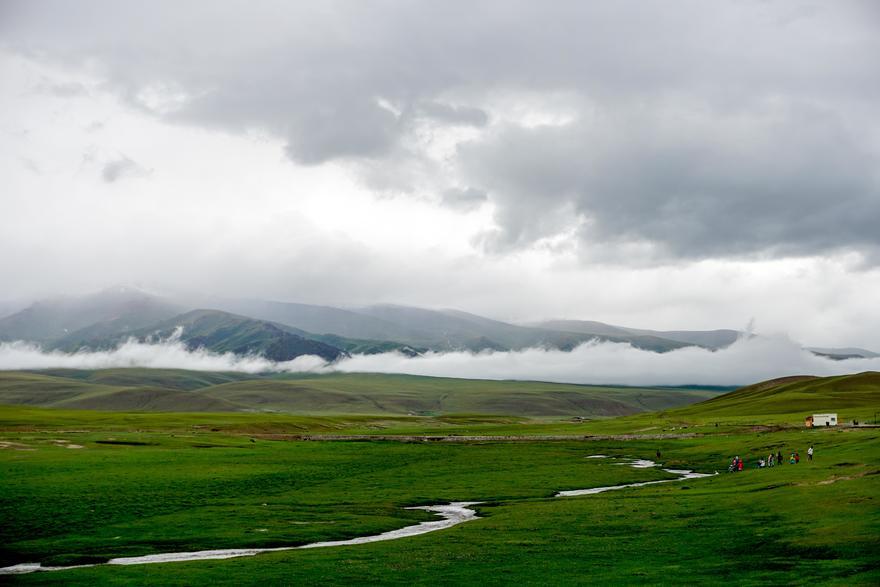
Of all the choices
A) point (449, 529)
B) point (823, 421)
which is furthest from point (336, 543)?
point (823, 421)

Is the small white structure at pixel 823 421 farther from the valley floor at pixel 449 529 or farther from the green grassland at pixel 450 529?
the green grassland at pixel 450 529

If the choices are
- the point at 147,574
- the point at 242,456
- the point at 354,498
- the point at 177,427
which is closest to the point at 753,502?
the point at 354,498

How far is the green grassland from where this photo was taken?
141ft

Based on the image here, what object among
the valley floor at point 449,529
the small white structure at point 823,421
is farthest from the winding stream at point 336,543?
the small white structure at point 823,421

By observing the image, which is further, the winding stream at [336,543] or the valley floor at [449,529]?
the winding stream at [336,543]

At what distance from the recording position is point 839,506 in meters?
52.1

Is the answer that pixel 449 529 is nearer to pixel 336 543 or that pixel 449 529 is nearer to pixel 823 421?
pixel 336 543

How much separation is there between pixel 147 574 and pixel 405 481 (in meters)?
54.7

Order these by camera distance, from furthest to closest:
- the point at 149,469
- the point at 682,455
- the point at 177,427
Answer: the point at 177,427
the point at 682,455
the point at 149,469

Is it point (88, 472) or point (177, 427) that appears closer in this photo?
point (88, 472)

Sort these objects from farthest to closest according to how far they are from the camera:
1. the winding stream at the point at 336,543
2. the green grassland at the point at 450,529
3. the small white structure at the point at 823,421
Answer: the small white structure at the point at 823,421 → the winding stream at the point at 336,543 → the green grassland at the point at 450,529

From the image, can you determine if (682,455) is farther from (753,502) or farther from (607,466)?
(753,502)

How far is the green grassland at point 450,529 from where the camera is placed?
1698 inches

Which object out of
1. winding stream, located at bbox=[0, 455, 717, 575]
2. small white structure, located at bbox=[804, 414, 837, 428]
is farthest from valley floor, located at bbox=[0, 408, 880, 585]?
small white structure, located at bbox=[804, 414, 837, 428]
